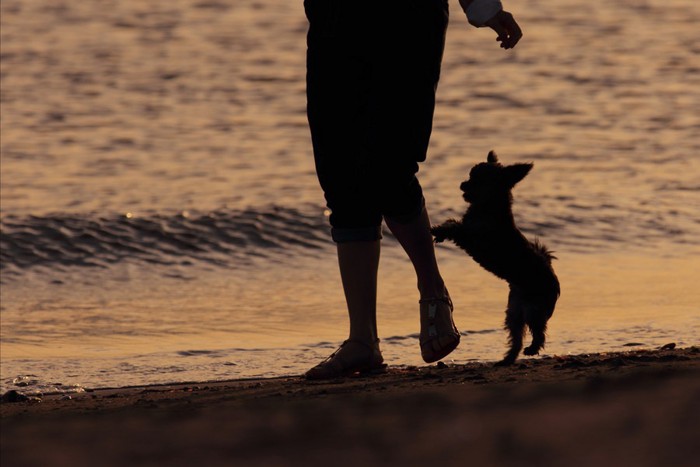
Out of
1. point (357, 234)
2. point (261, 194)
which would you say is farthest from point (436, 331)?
point (261, 194)

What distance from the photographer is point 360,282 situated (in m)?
5.33

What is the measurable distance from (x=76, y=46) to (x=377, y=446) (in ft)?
44.9

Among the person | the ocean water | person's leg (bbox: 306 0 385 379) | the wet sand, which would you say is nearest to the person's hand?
the person

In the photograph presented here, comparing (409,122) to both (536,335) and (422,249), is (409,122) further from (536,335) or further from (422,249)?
(536,335)

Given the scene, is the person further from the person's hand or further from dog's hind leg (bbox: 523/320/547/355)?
dog's hind leg (bbox: 523/320/547/355)

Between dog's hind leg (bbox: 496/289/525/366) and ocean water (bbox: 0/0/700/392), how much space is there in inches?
32.3

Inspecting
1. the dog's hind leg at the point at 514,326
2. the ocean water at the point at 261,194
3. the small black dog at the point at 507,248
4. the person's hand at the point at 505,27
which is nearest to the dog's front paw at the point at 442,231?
the small black dog at the point at 507,248

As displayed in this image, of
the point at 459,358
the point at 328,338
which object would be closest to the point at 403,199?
the point at 459,358

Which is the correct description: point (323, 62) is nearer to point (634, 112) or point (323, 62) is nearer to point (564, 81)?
point (634, 112)

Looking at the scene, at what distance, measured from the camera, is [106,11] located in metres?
18.8

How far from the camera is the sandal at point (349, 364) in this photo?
5336mm

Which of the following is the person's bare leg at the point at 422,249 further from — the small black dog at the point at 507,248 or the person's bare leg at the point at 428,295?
the small black dog at the point at 507,248

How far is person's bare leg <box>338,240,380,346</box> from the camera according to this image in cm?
532

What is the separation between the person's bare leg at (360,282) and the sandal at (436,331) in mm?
188
